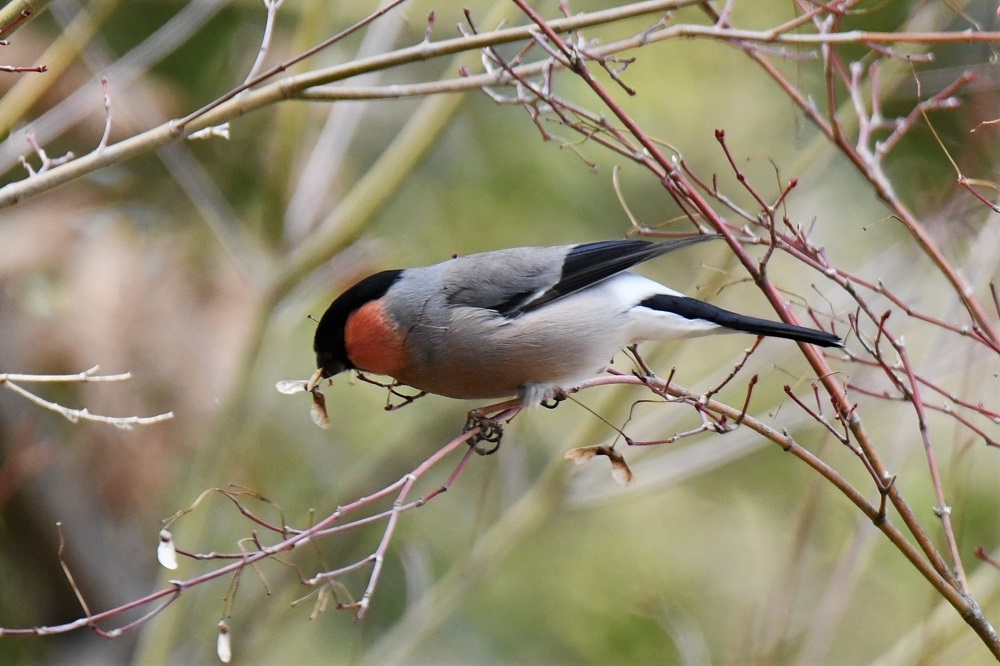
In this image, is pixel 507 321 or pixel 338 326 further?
pixel 507 321

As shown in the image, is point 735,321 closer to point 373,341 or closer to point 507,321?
point 507,321

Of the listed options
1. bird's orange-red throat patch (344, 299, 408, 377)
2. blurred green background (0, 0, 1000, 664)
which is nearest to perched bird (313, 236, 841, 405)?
bird's orange-red throat patch (344, 299, 408, 377)

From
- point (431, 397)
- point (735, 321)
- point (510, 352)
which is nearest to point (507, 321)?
point (510, 352)

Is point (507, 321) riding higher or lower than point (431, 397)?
higher

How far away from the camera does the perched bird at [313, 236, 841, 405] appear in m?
2.99

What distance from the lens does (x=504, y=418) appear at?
2912 mm

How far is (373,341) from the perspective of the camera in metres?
2.97

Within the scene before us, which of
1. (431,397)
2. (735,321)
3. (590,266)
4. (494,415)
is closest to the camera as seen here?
(735,321)

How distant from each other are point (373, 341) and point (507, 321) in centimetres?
44

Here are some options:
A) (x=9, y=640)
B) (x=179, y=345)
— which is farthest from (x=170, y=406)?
(x=9, y=640)

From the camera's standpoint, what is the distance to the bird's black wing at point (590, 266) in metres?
3.14

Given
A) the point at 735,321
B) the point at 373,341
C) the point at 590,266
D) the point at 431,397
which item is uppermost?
the point at 373,341

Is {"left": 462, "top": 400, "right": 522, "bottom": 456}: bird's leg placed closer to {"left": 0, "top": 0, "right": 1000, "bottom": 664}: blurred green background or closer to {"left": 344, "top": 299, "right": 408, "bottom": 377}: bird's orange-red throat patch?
{"left": 344, "top": 299, "right": 408, "bottom": 377}: bird's orange-red throat patch

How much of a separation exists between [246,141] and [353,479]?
70.7 inches
